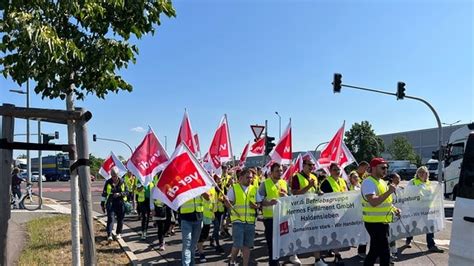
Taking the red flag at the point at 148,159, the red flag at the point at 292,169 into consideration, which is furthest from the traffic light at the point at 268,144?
the red flag at the point at 148,159

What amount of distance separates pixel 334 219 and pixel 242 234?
2.08 metres

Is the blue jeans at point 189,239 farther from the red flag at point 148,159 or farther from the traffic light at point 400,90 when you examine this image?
the traffic light at point 400,90

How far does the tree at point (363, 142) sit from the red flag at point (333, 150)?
74.0 meters

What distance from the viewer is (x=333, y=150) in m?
13.2

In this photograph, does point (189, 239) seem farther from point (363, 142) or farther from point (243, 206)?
point (363, 142)

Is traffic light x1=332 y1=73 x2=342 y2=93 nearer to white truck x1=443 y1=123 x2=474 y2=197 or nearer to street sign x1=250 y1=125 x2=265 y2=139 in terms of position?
white truck x1=443 y1=123 x2=474 y2=197

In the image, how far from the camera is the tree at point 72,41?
440cm

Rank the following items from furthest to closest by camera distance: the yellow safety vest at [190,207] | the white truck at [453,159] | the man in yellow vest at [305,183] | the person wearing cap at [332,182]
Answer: the white truck at [453,159] → the person wearing cap at [332,182] → the man in yellow vest at [305,183] → the yellow safety vest at [190,207]

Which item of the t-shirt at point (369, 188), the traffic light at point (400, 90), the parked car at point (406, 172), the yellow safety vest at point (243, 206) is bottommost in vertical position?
the parked car at point (406, 172)

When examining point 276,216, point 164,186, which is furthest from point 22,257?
point 276,216

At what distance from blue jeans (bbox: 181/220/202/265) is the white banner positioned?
1328mm

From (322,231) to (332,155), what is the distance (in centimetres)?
420

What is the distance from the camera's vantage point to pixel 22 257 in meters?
9.79

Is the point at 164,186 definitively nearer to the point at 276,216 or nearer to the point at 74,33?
the point at 276,216
